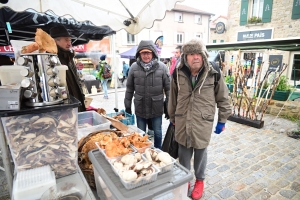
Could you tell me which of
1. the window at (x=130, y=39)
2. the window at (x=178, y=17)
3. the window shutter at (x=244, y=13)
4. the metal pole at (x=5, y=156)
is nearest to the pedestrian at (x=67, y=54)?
the metal pole at (x=5, y=156)

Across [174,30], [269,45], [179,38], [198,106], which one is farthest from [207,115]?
[179,38]

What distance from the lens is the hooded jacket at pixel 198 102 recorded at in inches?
78.6

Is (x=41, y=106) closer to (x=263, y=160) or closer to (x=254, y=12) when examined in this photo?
(x=263, y=160)

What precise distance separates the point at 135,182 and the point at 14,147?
69cm

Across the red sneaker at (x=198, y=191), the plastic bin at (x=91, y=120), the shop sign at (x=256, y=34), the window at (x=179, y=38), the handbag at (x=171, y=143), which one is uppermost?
the window at (x=179, y=38)

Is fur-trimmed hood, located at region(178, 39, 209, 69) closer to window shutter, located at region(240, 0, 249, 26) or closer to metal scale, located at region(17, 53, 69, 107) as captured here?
metal scale, located at region(17, 53, 69, 107)

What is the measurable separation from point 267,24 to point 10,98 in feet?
43.9

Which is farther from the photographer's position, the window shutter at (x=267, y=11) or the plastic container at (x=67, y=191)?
the window shutter at (x=267, y=11)

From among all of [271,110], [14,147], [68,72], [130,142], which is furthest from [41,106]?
[271,110]

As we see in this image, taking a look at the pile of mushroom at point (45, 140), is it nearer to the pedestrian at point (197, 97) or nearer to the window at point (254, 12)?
the pedestrian at point (197, 97)

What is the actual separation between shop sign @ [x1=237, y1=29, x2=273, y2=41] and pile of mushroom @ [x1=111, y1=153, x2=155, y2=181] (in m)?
12.9

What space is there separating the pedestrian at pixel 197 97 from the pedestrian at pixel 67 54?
4.46 feet

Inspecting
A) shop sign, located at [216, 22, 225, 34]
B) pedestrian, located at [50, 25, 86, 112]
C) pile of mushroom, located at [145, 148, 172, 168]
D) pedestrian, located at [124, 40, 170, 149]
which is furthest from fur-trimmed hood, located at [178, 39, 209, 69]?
shop sign, located at [216, 22, 225, 34]

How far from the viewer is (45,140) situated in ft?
3.40
